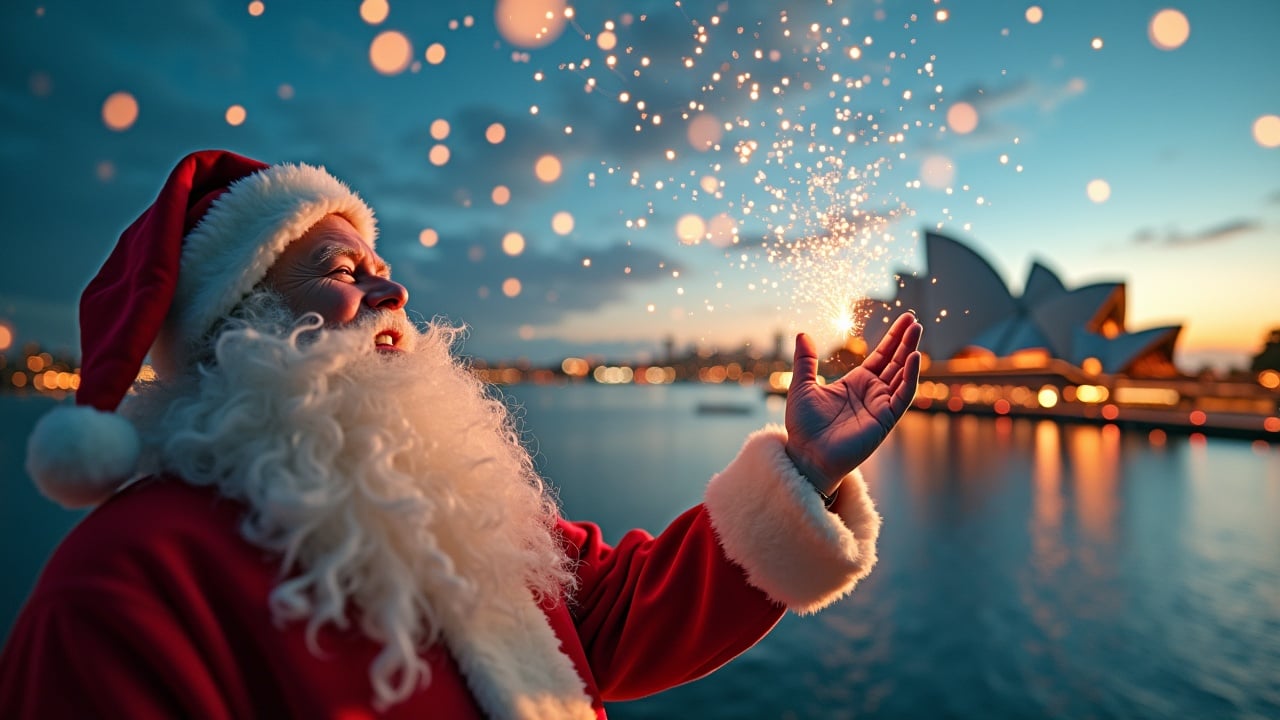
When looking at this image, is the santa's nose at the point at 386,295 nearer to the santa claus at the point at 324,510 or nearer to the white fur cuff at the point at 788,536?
the santa claus at the point at 324,510

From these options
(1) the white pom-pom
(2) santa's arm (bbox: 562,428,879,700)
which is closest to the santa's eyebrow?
(1) the white pom-pom

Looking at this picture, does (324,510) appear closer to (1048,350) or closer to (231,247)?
(231,247)

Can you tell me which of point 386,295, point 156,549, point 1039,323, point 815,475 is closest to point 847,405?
point 815,475

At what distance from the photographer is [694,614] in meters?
1.24

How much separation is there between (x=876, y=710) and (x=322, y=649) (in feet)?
23.3

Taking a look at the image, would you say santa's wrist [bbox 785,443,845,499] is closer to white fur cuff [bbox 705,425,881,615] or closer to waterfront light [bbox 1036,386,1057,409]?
white fur cuff [bbox 705,425,881,615]

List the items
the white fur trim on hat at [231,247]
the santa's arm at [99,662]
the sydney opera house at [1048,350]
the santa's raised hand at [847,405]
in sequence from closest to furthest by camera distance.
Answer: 1. the santa's arm at [99,662]
2. the white fur trim on hat at [231,247]
3. the santa's raised hand at [847,405]
4. the sydney opera house at [1048,350]

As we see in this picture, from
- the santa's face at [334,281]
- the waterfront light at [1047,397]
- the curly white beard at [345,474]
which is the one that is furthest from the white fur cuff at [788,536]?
the waterfront light at [1047,397]

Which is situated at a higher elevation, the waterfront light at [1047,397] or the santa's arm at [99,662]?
the santa's arm at [99,662]

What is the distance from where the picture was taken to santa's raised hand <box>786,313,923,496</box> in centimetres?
115

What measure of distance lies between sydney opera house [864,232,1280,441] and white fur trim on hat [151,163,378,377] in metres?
27.3

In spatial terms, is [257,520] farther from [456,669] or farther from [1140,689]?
[1140,689]

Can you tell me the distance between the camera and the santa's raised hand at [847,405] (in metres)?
1.15

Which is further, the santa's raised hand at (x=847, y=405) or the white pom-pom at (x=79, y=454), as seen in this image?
the santa's raised hand at (x=847, y=405)
